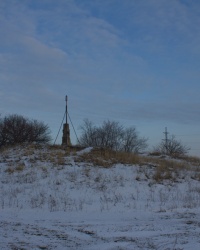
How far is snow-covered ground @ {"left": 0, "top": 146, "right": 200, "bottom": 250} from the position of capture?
5254mm

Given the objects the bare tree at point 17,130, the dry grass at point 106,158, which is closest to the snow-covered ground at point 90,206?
the dry grass at point 106,158

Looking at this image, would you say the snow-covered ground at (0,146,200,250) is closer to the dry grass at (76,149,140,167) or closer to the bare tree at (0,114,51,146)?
the dry grass at (76,149,140,167)

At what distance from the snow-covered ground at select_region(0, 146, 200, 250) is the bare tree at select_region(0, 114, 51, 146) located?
124 feet

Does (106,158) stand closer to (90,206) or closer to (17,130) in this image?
(90,206)

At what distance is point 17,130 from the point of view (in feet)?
185

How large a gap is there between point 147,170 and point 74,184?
14.0 feet

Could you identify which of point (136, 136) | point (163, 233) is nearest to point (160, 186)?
point (163, 233)

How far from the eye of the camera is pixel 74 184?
12.5 meters

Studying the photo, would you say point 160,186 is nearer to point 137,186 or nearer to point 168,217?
point 137,186

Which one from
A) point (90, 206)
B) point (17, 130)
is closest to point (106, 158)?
point (90, 206)

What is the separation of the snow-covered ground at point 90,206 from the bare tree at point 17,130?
3790 cm

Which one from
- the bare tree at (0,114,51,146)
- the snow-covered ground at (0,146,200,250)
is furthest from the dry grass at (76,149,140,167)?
the bare tree at (0,114,51,146)

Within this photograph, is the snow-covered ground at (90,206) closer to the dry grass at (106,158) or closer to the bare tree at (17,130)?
the dry grass at (106,158)

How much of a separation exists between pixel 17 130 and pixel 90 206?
161 feet
